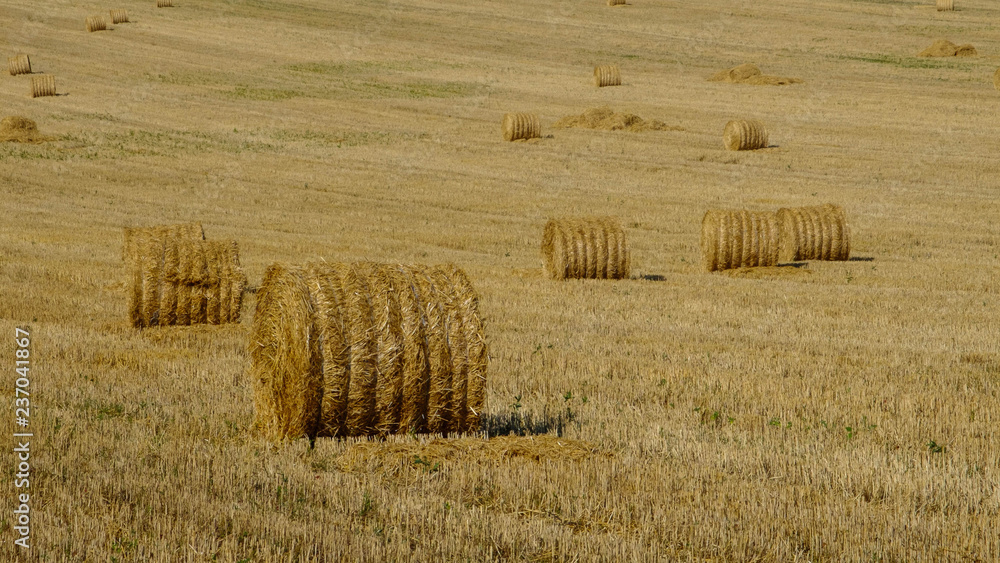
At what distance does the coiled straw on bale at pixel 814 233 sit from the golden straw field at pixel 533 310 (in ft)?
1.13

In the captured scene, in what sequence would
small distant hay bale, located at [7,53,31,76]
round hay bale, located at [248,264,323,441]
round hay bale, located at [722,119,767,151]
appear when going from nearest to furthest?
round hay bale, located at [248,264,323,441]
round hay bale, located at [722,119,767,151]
small distant hay bale, located at [7,53,31,76]

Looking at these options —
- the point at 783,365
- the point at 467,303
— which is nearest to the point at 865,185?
the point at 783,365

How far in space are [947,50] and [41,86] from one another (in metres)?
40.8

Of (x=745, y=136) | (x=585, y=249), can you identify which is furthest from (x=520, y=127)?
(x=585, y=249)

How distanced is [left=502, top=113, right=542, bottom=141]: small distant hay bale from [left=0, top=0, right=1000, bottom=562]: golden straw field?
2.14 ft

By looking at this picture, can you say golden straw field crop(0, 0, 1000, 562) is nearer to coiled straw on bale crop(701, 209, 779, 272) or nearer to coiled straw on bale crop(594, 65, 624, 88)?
coiled straw on bale crop(701, 209, 779, 272)

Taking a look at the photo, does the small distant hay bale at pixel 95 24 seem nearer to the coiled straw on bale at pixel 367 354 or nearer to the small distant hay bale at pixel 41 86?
the small distant hay bale at pixel 41 86

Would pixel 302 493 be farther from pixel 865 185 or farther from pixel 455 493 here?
pixel 865 185

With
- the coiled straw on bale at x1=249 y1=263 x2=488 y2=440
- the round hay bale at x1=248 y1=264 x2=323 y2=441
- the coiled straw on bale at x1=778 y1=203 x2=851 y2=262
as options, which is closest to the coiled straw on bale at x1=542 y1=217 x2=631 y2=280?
the coiled straw on bale at x1=778 y1=203 x2=851 y2=262

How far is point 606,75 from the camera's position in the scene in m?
47.2

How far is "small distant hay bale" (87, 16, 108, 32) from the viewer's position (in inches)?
2156

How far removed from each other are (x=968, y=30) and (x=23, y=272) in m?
55.7

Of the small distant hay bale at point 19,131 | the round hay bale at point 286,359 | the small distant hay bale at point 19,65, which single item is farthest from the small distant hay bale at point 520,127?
the round hay bale at point 286,359

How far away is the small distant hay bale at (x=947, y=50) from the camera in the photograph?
54281 mm
